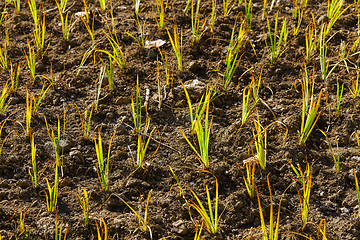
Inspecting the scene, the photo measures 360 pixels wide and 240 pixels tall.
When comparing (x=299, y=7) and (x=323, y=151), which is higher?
(x=299, y=7)

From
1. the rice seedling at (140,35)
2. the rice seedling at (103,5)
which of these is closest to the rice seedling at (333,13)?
the rice seedling at (140,35)

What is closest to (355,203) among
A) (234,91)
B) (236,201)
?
(236,201)

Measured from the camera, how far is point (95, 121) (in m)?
2.30

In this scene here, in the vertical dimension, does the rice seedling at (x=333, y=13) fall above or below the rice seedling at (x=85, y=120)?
above

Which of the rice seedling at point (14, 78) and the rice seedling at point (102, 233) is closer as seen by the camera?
the rice seedling at point (102, 233)

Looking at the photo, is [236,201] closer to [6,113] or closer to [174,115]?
[174,115]

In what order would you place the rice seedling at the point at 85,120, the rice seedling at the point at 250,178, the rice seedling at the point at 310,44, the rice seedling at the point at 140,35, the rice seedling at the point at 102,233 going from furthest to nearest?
the rice seedling at the point at 140,35 → the rice seedling at the point at 310,44 → the rice seedling at the point at 85,120 → the rice seedling at the point at 250,178 → the rice seedling at the point at 102,233

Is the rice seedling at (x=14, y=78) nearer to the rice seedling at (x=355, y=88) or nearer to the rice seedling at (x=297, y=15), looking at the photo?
the rice seedling at (x=297, y=15)

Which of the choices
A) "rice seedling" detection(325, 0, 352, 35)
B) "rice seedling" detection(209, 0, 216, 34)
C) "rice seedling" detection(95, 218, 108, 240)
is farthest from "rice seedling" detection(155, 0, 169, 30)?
"rice seedling" detection(95, 218, 108, 240)

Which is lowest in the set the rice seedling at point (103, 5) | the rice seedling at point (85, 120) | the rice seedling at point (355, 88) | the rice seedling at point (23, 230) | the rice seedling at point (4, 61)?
the rice seedling at point (23, 230)

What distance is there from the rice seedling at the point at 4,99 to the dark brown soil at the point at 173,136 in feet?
0.10

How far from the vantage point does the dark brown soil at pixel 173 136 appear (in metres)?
1.85

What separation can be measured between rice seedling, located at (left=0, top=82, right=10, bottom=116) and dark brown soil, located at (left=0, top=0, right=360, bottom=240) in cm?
3

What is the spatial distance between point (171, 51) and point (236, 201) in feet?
3.80
